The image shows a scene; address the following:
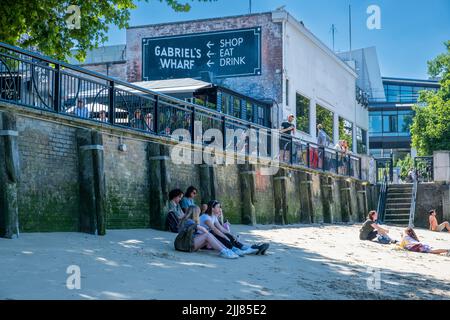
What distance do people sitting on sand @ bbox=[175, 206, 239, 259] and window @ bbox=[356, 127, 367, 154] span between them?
31.9 m

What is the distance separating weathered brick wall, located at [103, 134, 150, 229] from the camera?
14.6m

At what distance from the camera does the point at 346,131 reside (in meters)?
41.4

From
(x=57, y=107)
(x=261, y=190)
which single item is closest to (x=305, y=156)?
(x=261, y=190)

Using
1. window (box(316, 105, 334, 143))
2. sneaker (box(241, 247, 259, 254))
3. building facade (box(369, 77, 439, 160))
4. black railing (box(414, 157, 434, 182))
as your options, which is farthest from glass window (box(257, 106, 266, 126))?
building facade (box(369, 77, 439, 160))

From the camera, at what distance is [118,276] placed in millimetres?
9211

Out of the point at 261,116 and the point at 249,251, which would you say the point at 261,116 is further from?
the point at 249,251

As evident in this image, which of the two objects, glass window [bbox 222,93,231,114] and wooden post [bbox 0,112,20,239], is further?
glass window [bbox 222,93,231,114]

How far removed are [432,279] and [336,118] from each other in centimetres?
2640

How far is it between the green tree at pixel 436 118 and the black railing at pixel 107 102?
2241cm

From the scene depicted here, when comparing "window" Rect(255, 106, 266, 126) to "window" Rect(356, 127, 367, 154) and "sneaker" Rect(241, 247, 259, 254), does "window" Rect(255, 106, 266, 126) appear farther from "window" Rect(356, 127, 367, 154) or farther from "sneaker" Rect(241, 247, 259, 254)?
"sneaker" Rect(241, 247, 259, 254)

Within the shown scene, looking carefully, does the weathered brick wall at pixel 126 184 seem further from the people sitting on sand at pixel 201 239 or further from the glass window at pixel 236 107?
the glass window at pixel 236 107

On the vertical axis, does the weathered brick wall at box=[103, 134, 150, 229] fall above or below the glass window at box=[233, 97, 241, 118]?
below

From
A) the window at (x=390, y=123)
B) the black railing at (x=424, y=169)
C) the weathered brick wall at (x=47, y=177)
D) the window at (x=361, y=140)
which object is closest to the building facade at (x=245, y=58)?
the black railing at (x=424, y=169)

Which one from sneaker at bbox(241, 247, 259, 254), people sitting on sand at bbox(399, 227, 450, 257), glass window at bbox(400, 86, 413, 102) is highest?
glass window at bbox(400, 86, 413, 102)
